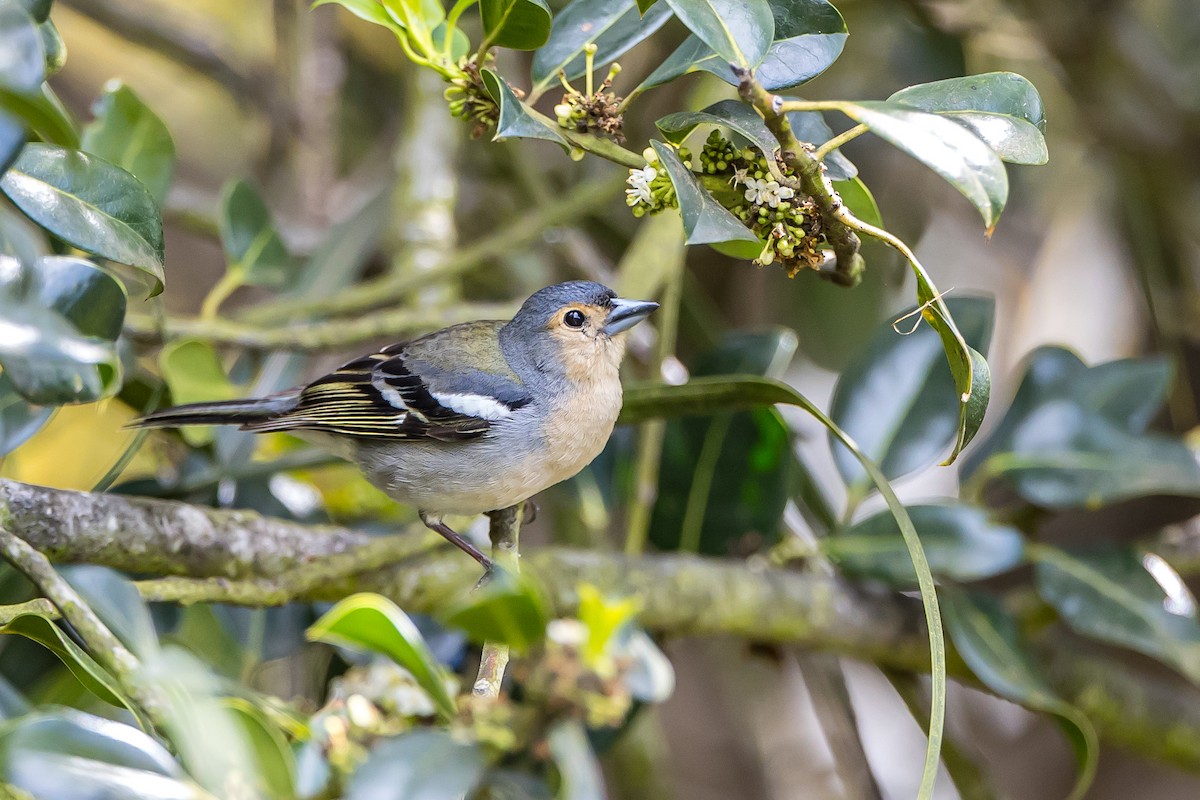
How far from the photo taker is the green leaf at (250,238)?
280 centimetres

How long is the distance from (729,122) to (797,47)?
0.20 meters

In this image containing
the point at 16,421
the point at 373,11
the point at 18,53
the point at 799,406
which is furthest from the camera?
the point at 16,421

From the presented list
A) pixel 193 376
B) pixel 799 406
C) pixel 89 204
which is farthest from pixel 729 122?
pixel 193 376

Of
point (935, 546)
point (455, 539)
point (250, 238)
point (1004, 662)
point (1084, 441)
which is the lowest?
point (1004, 662)

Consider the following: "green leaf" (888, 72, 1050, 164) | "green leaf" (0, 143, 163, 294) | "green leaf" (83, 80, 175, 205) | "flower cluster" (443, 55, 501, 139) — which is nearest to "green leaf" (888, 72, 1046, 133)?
"green leaf" (888, 72, 1050, 164)

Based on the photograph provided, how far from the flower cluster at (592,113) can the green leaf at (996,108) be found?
0.38 m

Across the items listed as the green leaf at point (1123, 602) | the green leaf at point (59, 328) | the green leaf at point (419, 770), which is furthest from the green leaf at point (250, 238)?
the green leaf at point (1123, 602)

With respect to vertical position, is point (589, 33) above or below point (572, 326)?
above

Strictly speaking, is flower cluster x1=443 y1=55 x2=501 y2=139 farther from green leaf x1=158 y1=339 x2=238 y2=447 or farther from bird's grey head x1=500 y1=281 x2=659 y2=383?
green leaf x1=158 y1=339 x2=238 y2=447

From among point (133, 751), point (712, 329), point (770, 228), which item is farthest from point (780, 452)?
point (133, 751)

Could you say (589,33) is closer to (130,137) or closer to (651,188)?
(651,188)

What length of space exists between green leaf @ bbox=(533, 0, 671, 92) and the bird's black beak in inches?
30.3

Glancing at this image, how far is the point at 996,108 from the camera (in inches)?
52.2

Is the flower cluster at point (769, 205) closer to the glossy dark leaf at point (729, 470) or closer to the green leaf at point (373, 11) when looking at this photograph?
the green leaf at point (373, 11)
